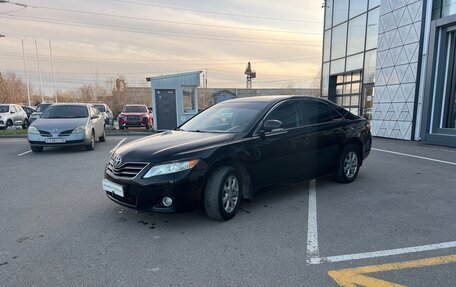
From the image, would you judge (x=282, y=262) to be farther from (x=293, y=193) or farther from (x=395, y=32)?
(x=395, y=32)

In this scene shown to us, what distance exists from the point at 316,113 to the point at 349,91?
12.3 metres

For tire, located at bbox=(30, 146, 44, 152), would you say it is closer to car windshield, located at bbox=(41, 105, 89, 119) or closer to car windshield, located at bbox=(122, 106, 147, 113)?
car windshield, located at bbox=(41, 105, 89, 119)

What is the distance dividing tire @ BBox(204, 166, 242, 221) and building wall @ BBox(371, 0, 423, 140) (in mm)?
10758

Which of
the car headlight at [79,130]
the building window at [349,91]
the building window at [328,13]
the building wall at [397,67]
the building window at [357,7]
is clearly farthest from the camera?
the building window at [328,13]

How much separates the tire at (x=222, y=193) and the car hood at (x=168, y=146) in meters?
0.41

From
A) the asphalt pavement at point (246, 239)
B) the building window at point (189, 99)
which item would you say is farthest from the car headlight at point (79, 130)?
the building window at point (189, 99)

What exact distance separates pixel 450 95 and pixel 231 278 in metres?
11.4

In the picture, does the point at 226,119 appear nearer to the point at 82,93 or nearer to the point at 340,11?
the point at 340,11

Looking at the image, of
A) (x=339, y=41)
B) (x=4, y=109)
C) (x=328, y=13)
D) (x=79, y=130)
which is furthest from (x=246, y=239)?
(x=4, y=109)

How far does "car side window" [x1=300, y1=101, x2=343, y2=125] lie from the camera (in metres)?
5.27

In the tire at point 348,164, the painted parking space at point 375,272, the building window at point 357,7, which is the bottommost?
the painted parking space at point 375,272

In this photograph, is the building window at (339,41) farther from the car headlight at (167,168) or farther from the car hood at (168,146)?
the car headlight at (167,168)

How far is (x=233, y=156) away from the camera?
408 cm

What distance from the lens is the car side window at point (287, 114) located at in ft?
15.7
